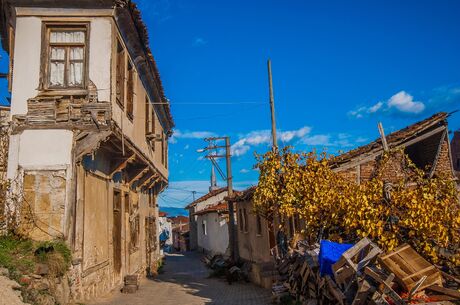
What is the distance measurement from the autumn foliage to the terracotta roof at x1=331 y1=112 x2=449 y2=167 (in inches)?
57.2

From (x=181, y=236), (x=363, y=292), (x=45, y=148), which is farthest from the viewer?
(x=181, y=236)

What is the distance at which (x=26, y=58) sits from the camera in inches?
419

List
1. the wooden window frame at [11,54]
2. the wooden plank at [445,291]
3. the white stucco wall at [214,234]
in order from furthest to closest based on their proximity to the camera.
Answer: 1. the white stucco wall at [214,234]
2. the wooden window frame at [11,54]
3. the wooden plank at [445,291]

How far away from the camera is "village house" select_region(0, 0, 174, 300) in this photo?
9.83 m

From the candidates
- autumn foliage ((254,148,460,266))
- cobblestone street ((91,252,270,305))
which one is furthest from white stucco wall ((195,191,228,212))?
autumn foliage ((254,148,460,266))

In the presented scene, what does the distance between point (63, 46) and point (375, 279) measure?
9.05 meters

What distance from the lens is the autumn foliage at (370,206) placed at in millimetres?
8242

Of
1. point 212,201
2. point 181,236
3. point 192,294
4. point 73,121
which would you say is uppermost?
point 212,201

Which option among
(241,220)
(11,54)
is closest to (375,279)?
(11,54)

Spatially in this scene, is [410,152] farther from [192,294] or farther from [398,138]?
[192,294]

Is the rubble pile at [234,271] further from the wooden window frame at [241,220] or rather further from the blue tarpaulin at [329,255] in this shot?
the blue tarpaulin at [329,255]

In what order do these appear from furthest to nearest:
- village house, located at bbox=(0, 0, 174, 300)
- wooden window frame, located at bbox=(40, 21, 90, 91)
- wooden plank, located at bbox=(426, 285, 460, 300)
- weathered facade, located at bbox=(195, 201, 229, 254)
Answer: weathered facade, located at bbox=(195, 201, 229, 254)
wooden window frame, located at bbox=(40, 21, 90, 91)
village house, located at bbox=(0, 0, 174, 300)
wooden plank, located at bbox=(426, 285, 460, 300)

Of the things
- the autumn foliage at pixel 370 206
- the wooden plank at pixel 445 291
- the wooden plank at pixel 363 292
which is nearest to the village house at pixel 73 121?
the autumn foliage at pixel 370 206

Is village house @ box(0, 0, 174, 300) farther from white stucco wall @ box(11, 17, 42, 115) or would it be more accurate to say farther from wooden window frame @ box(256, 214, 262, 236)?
wooden window frame @ box(256, 214, 262, 236)
